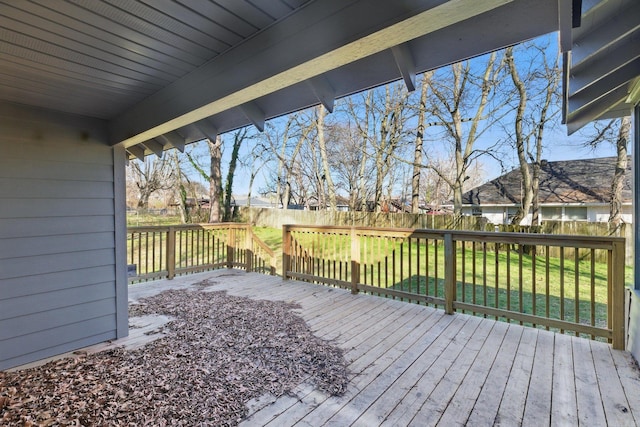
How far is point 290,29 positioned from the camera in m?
1.55

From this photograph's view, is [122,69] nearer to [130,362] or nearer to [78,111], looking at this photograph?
[78,111]

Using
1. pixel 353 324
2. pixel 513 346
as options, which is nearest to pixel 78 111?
pixel 353 324

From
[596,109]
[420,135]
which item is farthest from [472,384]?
[420,135]

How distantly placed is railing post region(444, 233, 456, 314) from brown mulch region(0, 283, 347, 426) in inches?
68.6

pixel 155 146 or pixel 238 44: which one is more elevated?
pixel 238 44

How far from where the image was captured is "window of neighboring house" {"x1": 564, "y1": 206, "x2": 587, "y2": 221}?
13.6 meters

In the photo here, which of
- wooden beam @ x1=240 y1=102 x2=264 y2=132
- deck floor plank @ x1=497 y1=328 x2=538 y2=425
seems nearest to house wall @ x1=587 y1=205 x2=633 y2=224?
deck floor plank @ x1=497 y1=328 x2=538 y2=425

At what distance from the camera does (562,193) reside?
1388 cm

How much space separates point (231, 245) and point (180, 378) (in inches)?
176

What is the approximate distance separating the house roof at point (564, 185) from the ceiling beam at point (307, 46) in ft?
50.5

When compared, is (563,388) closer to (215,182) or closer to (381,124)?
(381,124)

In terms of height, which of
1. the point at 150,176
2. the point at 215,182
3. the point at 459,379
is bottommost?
the point at 459,379

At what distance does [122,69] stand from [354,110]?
1183cm

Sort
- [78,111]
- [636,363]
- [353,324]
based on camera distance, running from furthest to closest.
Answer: [353,324]
[78,111]
[636,363]
